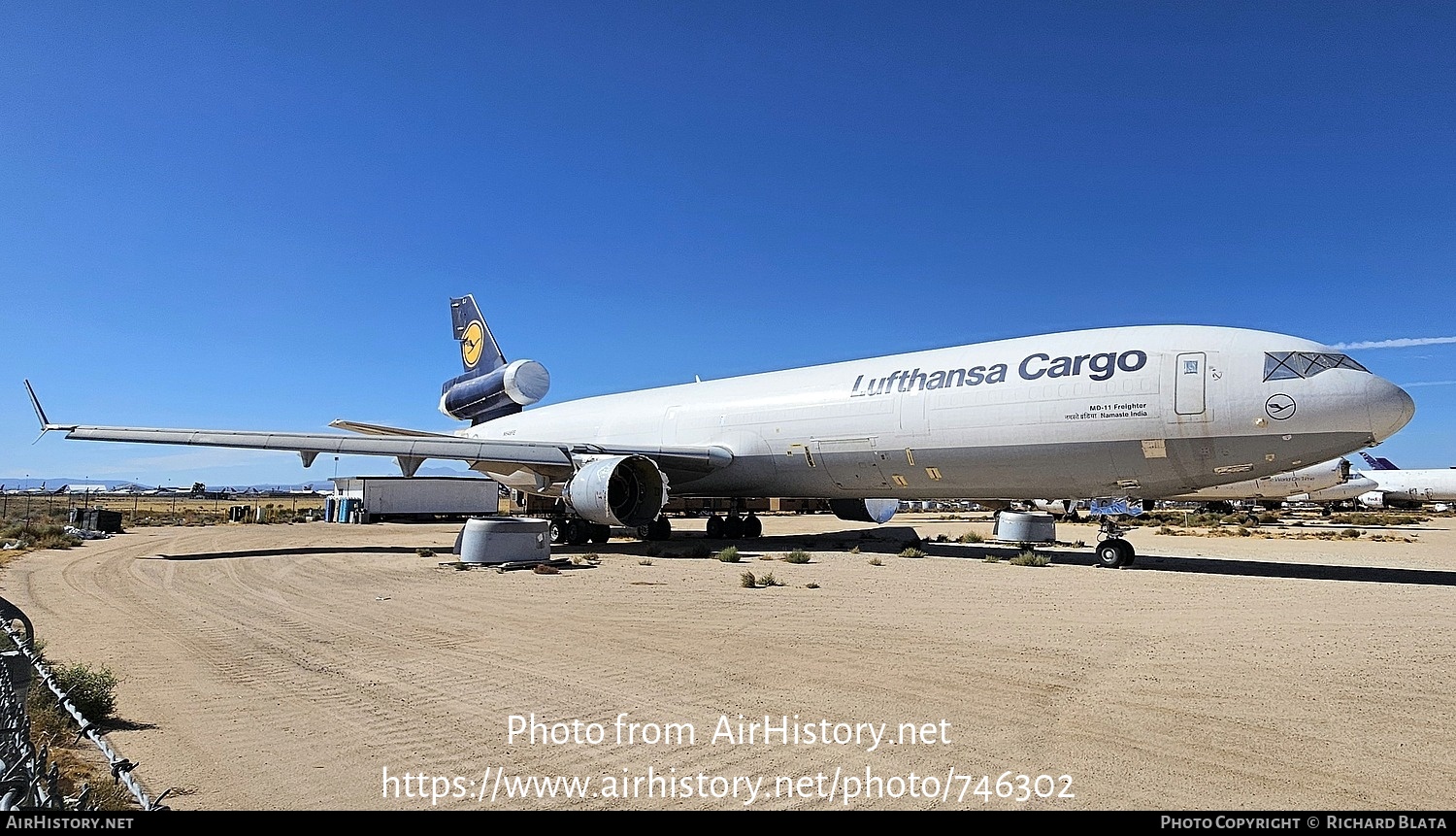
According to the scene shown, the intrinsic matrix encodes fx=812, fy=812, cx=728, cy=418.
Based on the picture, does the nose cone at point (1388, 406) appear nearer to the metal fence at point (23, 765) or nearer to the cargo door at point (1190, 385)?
the cargo door at point (1190, 385)

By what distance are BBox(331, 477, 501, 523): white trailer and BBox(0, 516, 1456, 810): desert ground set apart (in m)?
27.1

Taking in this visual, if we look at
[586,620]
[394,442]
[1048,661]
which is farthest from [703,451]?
[1048,661]

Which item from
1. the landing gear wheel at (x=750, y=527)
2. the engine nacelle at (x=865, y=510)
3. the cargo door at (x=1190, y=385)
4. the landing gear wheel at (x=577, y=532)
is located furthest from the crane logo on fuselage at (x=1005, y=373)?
the landing gear wheel at (x=577, y=532)

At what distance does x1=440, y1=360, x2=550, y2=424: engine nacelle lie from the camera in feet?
98.1

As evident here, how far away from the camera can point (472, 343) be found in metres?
32.6

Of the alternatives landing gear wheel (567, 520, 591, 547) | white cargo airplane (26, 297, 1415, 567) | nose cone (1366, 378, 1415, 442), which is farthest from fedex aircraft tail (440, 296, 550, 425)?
nose cone (1366, 378, 1415, 442)

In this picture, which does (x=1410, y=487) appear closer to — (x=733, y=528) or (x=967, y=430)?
(x=733, y=528)

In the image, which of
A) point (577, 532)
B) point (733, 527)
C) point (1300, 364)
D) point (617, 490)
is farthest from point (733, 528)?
point (1300, 364)

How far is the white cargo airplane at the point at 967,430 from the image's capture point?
44.3 ft

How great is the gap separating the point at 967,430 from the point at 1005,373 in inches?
54.5

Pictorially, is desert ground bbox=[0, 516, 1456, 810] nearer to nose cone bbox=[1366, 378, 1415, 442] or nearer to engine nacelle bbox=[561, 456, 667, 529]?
nose cone bbox=[1366, 378, 1415, 442]

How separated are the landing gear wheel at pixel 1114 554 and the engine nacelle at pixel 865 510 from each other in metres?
9.84

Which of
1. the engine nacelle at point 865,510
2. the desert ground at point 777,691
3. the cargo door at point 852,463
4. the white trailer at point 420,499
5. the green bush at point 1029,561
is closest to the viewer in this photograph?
the desert ground at point 777,691
